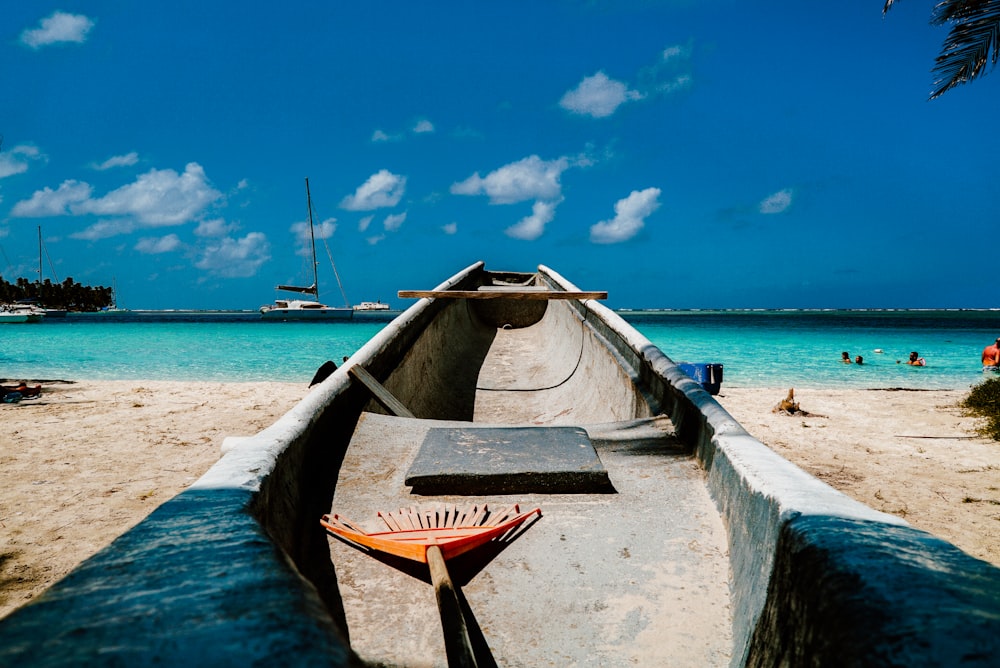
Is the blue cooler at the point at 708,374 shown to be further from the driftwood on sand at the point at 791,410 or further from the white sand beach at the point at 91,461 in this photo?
the white sand beach at the point at 91,461

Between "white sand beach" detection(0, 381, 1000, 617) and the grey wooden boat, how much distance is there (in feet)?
6.67

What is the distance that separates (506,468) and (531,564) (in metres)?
0.47

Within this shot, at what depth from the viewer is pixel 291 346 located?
2359 centimetres

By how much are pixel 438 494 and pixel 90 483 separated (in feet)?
13.0

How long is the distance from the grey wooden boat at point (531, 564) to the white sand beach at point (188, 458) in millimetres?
2033

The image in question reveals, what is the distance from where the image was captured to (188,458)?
17.2 feet

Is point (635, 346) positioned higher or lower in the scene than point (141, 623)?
higher

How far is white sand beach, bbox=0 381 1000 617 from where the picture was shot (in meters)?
3.45

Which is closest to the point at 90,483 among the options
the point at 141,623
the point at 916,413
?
the point at 141,623

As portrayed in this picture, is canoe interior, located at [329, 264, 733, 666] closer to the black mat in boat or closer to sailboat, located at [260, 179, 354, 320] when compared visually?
the black mat in boat

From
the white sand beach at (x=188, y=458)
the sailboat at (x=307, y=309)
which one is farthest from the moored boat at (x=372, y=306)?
the white sand beach at (x=188, y=458)

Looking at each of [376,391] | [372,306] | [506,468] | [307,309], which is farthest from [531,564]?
[372,306]

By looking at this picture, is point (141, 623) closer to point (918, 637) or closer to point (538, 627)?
point (918, 637)

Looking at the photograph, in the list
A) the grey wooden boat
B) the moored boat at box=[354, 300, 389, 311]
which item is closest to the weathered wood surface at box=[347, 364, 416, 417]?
the grey wooden boat
